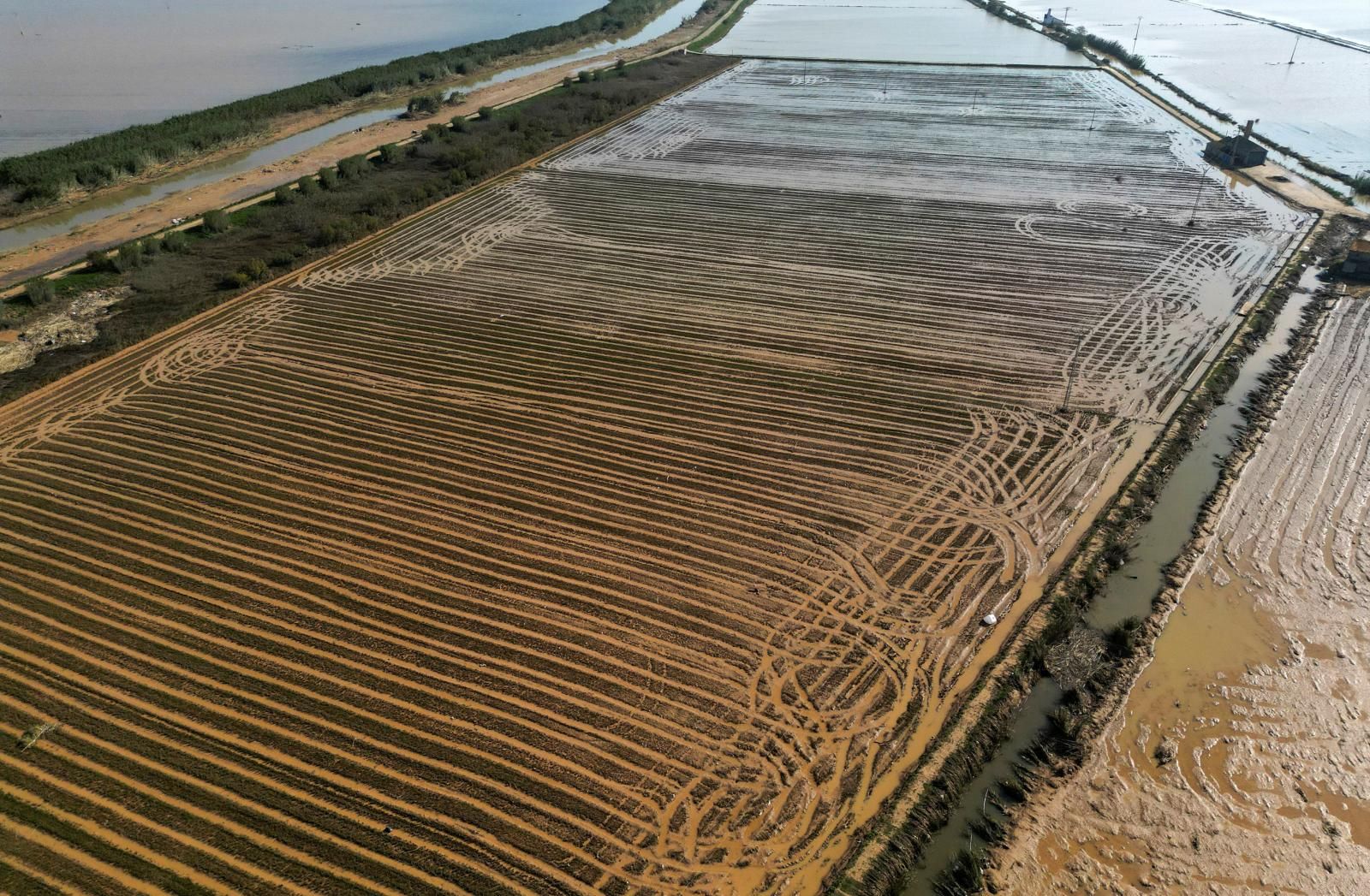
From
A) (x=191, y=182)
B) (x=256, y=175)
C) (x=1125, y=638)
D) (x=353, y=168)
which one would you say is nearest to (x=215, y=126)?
(x=191, y=182)

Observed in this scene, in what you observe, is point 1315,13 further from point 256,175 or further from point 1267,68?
point 256,175

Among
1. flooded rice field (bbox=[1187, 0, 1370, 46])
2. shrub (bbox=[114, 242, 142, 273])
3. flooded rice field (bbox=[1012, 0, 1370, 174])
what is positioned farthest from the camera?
flooded rice field (bbox=[1187, 0, 1370, 46])

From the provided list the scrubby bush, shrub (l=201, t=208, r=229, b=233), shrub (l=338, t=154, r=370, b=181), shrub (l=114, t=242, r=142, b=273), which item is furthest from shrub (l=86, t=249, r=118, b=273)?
shrub (l=338, t=154, r=370, b=181)

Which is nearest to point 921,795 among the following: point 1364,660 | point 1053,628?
point 1053,628

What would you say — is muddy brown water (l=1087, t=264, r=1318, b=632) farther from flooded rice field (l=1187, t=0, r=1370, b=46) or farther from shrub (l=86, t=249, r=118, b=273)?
flooded rice field (l=1187, t=0, r=1370, b=46)

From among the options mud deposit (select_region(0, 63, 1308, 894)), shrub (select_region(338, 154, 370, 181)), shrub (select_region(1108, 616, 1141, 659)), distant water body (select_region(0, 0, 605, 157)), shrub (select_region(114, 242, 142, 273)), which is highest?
distant water body (select_region(0, 0, 605, 157))

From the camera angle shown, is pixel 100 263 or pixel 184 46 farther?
pixel 184 46

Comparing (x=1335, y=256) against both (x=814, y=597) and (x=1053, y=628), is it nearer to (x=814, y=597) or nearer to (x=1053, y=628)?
(x=1053, y=628)
